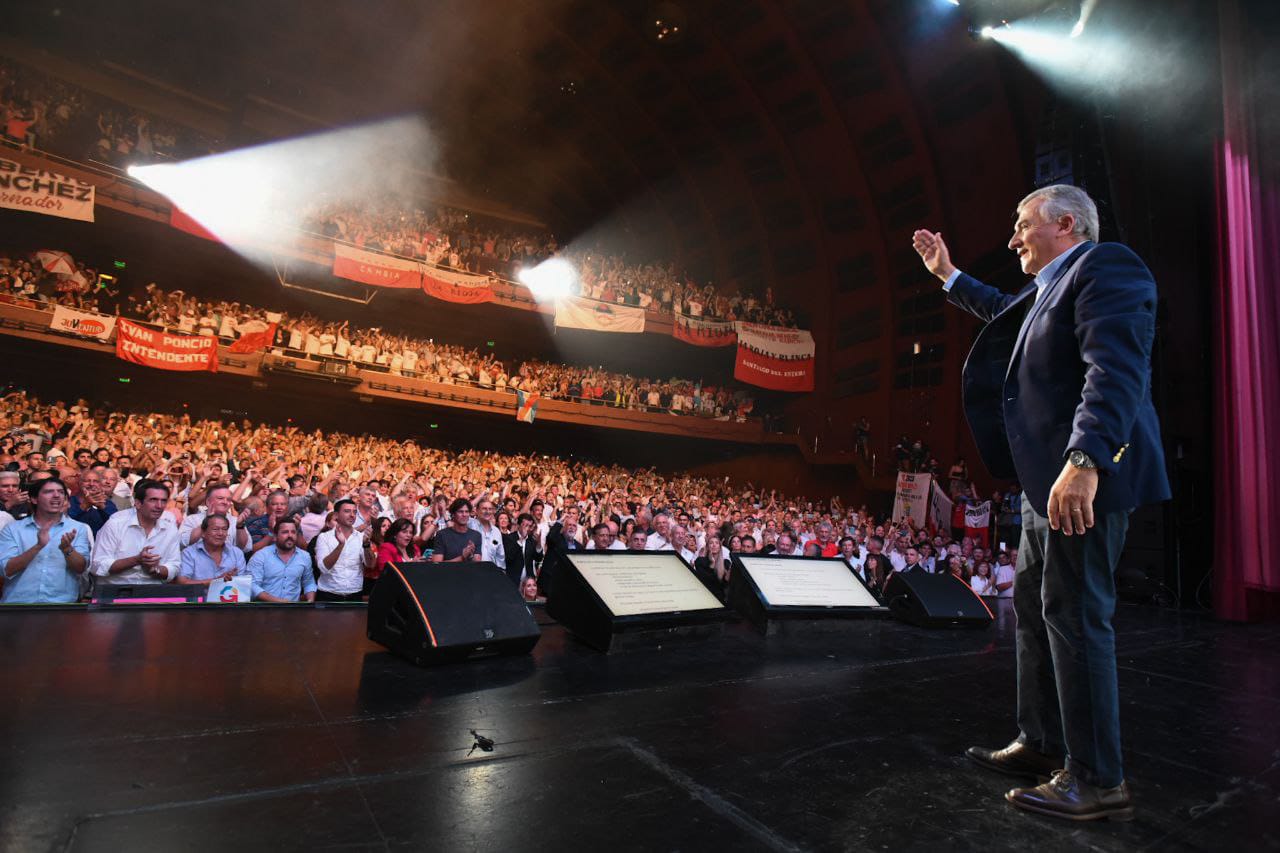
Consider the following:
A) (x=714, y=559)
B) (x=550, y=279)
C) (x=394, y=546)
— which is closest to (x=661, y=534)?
(x=714, y=559)

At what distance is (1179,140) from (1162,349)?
2.37 meters

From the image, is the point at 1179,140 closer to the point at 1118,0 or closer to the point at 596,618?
the point at 1118,0

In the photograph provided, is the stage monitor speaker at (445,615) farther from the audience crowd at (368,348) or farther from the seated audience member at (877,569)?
the audience crowd at (368,348)

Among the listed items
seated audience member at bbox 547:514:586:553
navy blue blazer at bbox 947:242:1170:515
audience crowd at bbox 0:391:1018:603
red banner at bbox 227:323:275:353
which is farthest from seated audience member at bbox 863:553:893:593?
red banner at bbox 227:323:275:353

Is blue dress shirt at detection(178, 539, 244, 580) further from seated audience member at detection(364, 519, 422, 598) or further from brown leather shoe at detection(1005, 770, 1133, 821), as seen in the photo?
brown leather shoe at detection(1005, 770, 1133, 821)

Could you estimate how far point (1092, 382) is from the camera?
160 centimetres

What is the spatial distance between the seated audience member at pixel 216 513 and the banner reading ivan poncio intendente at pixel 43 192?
403 inches

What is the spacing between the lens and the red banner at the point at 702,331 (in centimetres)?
1794

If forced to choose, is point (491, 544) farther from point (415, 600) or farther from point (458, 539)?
point (415, 600)

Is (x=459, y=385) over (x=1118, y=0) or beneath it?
beneath

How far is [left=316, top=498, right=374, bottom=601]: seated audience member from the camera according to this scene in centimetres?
495

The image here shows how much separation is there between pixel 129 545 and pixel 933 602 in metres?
5.25

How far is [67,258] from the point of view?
46.5ft

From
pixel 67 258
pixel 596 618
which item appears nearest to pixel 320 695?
pixel 596 618
